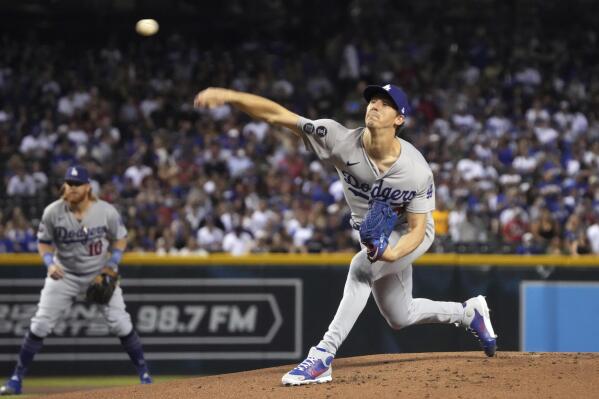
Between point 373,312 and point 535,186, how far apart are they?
448 centimetres

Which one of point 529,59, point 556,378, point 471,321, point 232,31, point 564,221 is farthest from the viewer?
point 232,31

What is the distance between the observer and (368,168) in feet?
20.1

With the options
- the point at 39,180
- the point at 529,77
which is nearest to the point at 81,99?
the point at 39,180

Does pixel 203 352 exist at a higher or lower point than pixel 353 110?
lower

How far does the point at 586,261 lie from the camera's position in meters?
11.5

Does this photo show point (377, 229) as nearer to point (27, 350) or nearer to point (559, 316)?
point (27, 350)

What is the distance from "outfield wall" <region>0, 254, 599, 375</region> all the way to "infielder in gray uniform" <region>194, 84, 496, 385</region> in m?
5.19

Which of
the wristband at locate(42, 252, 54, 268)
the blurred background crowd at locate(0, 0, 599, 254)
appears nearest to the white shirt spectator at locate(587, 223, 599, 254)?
the blurred background crowd at locate(0, 0, 599, 254)

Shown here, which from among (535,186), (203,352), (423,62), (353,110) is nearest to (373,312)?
(203,352)

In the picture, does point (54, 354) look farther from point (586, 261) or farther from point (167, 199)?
point (586, 261)

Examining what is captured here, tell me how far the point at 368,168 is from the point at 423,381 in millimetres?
1232

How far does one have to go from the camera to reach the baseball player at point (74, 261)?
9.43 metres

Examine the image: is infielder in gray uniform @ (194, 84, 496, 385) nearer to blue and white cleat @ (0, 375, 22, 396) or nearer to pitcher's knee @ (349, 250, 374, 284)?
pitcher's knee @ (349, 250, 374, 284)

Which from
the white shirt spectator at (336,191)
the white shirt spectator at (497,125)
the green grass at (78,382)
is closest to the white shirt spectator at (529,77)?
the white shirt spectator at (497,125)
